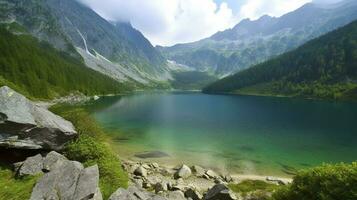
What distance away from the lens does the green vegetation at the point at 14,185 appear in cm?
2178

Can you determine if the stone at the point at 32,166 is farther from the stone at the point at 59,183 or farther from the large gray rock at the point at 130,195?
the large gray rock at the point at 130,195

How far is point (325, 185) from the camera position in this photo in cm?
1783

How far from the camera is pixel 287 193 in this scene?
20.6 meters

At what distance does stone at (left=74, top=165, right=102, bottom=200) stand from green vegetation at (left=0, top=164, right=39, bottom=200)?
11.4 ft

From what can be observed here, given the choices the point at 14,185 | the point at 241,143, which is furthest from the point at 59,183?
the point at 241,143

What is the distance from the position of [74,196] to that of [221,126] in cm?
7713

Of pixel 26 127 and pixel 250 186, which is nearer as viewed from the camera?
pixel 26 127

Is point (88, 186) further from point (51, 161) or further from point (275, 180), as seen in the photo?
point (275, 180)

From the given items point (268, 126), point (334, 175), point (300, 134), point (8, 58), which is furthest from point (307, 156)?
point (8, 58)

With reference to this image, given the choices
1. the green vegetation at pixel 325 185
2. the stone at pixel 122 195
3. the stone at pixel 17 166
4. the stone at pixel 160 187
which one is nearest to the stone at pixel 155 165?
the stone at pixel 160 187

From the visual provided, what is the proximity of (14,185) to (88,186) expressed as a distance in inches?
254

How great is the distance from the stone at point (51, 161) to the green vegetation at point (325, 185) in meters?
17.0

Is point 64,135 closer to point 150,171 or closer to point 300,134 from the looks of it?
point 150,171

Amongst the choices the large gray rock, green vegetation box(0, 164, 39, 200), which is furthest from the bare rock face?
the large gray rock
